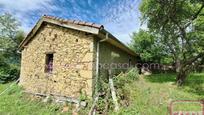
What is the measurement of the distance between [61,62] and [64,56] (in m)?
0.34

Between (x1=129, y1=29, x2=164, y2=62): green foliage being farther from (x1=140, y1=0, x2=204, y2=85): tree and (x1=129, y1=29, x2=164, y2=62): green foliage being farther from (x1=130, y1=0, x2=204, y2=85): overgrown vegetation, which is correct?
(x1=140, y1=0, x2=204, y2=85): tree

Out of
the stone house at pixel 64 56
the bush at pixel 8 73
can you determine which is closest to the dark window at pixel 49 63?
the stone house at pixel 64 56

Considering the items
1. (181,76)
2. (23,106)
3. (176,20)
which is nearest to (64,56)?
(23,106)

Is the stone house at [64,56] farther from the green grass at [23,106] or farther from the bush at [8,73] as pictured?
the bush at [8,73]

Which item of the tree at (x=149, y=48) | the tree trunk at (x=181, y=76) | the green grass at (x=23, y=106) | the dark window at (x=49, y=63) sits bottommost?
the green grass at (x=23, y=106)

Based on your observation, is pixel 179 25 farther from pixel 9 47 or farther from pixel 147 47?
pixel 9 47

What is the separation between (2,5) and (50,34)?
1961 cm

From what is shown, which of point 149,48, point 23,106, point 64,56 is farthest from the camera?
point 149,48

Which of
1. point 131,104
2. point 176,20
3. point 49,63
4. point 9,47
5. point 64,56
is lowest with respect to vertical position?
point 131,104

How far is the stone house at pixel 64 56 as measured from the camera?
834 cm

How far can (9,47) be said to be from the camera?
70.8 feet

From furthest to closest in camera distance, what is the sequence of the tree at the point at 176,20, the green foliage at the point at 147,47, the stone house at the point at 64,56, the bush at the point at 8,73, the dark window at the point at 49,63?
the green foliage at the point at 147,47 < the bush at the point at 8,73 < the tree at the point at 176,20 < the dark window at the point at 49,63 < the stone house at the point at 64,56

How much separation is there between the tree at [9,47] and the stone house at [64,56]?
6.78 m

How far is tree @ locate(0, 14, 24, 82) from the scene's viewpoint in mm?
17062
